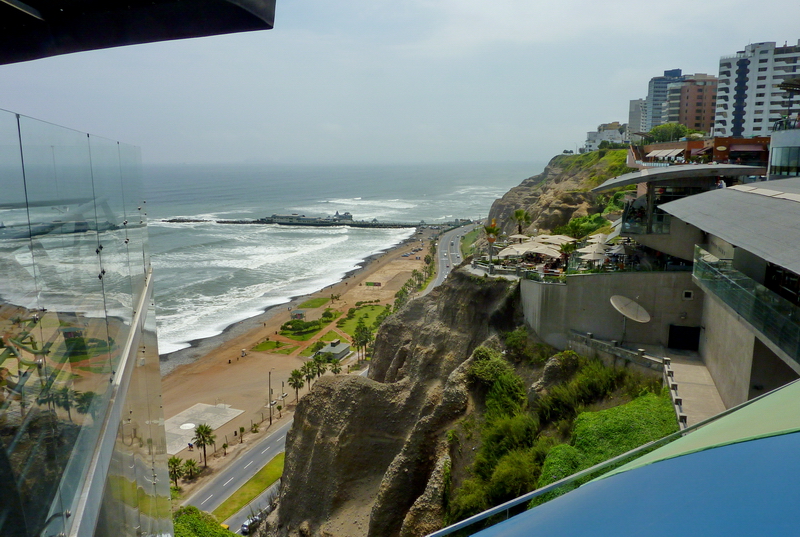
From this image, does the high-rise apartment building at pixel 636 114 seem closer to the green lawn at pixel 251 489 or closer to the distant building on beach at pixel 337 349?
the distant building on beach at pixel 337 349

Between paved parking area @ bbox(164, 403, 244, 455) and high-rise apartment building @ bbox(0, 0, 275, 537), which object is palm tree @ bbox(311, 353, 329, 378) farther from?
high-rise apartment building @ bbox(0, 0, 275, 537)

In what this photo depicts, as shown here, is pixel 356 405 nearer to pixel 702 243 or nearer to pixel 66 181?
pixel 702 243

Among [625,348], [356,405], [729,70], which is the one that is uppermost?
[729,70]

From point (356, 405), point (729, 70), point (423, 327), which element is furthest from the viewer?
point (729, 70)

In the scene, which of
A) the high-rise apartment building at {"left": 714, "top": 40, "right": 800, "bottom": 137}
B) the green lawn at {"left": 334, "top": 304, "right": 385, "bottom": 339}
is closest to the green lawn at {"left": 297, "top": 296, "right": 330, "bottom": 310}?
the green lawn at {"left": 334, "top": 304, "right": 385, "bottom": 339}

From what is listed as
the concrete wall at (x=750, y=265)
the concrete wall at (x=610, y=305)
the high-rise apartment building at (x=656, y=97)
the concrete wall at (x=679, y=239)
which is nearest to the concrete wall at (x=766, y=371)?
the concrete wall at (x=750, y=265)

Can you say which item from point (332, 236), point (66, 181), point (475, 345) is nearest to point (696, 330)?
point (475, 345)
